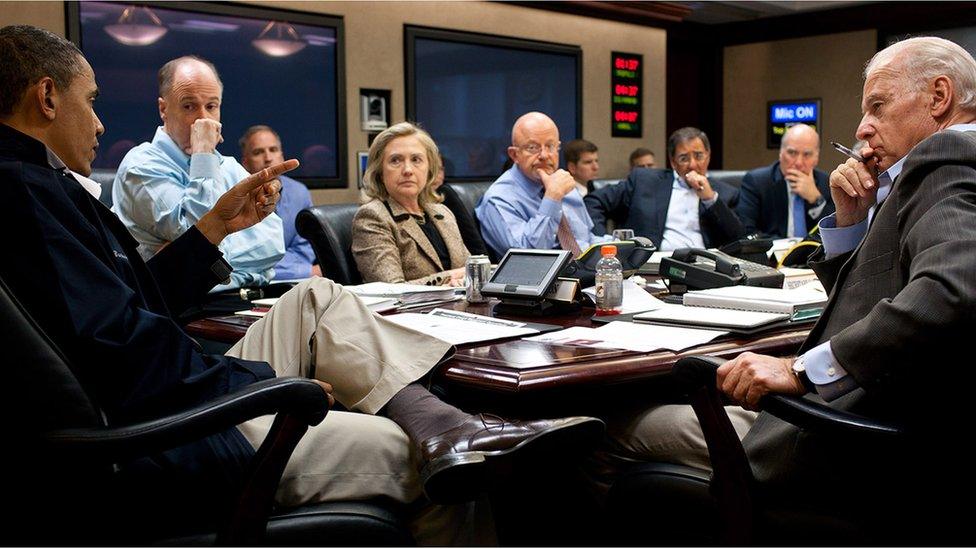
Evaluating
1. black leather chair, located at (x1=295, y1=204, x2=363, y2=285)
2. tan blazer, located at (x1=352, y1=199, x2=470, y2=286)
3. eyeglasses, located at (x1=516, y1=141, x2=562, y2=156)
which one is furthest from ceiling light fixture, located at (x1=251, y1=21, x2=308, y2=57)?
black leather chair, located at (x1=295, y1=204, x2=363, y2=285)

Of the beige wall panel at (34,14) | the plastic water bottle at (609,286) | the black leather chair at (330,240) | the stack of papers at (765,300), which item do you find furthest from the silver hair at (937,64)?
the beige wall panel at (34,14)

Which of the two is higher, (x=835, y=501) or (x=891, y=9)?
(x=891, y=9)

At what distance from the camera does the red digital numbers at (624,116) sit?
7.38m

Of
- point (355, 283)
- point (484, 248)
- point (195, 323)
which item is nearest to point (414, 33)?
point (484, 248)

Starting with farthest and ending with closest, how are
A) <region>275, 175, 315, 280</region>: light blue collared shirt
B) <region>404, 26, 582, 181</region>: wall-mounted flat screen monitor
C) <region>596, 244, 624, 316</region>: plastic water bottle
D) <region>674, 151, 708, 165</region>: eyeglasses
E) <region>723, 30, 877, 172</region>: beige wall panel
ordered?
<region>723, 30, 877, 172</region>: beige wall panel → <region>404, 26, 582, 181</region>: wall-mounted flat screen monitor → <region>674, 151, 708, 165</region>: eyeglasses → <region>275, 175, 315, 280</region>: light blue collared shirt → <region>596, 244, 624, 316</region>: plastic water bottle

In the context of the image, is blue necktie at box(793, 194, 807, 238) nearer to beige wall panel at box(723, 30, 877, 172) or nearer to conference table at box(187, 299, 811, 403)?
conference table at box(187, 299, 811, 403)

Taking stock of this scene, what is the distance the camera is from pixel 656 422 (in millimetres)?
1656

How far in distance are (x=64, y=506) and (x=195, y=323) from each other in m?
0.98

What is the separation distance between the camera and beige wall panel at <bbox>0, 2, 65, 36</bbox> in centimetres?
424

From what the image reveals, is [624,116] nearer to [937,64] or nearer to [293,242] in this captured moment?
[293,242]

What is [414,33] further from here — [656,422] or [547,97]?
[656,422]

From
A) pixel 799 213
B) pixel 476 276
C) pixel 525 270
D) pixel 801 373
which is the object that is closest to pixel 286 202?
pixel 476 276

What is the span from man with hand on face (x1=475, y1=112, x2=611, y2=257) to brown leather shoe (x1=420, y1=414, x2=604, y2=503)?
2.00 meters

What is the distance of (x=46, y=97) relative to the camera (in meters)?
1.48
